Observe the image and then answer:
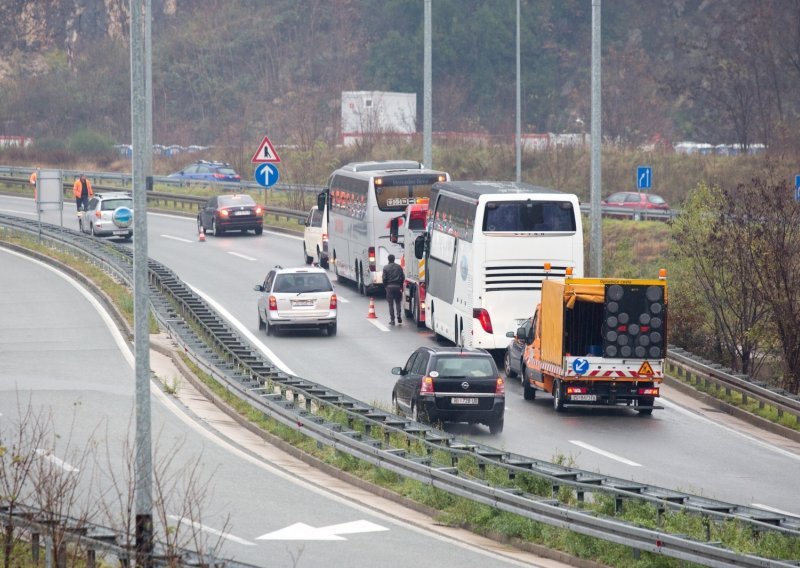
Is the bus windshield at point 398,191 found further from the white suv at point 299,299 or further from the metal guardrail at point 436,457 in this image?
the metal guardrail at point 436,457

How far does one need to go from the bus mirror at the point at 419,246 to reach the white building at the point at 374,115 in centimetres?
4416

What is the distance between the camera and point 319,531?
1808 centimetres

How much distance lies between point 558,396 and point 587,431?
162cm

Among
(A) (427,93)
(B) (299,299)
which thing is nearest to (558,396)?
(B) (299,299)

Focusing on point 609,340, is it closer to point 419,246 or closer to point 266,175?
point 419,246

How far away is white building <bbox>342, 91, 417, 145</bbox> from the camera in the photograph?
8444 cm

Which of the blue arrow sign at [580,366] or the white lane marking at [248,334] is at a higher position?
the blue arrow sign at [580,366]

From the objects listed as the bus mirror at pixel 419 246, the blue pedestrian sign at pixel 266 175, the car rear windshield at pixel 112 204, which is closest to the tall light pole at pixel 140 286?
the bus mirror at pixel 419 246

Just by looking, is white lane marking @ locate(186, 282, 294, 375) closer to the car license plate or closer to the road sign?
the car license plate

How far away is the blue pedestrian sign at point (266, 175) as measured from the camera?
47.8m

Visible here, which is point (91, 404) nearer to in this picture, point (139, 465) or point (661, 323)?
point (661, 323)

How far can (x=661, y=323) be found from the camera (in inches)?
1107

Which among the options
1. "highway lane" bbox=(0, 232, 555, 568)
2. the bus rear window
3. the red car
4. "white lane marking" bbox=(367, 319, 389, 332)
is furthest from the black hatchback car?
the red car

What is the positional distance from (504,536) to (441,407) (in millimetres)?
7594
